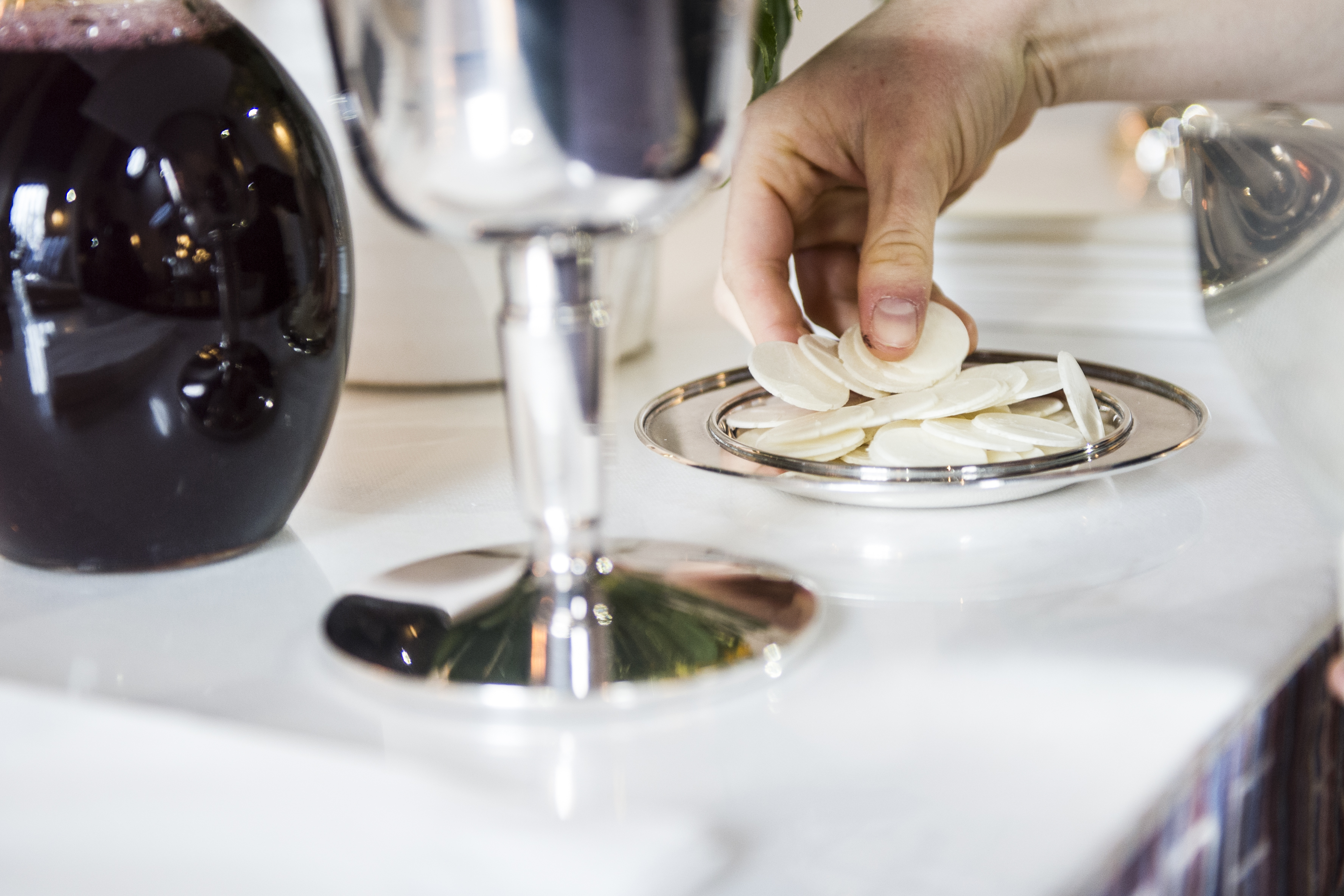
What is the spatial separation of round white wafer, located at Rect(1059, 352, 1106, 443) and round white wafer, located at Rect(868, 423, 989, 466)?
4 centimetres

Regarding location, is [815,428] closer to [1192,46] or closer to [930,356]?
[930,356]

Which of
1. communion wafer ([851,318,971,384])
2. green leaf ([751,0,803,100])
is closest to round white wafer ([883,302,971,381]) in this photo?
communion wafer ([851,318,971,384])

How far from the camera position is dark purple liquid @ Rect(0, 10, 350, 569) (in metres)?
0.40

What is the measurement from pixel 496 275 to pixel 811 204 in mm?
230

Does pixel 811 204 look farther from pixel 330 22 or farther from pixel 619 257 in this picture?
pixel 330 22

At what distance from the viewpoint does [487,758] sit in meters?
0.31

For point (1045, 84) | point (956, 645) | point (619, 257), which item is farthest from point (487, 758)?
point (1045, 84)

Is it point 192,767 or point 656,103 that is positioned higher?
point 656,103

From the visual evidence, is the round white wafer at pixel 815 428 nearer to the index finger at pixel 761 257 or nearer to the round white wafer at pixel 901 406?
the round white wafer at pixel 901 406

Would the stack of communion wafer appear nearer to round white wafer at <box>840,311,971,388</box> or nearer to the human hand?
round white wafer at <box>840,311,971,388</box>

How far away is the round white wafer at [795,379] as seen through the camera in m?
0.51

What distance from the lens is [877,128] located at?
0.70 meters

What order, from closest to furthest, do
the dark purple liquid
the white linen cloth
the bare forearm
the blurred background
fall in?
the white linen cloth < the dark purple liquid < the blurred background < the bare forearm

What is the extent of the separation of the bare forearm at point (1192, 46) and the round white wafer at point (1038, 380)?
332 mm
